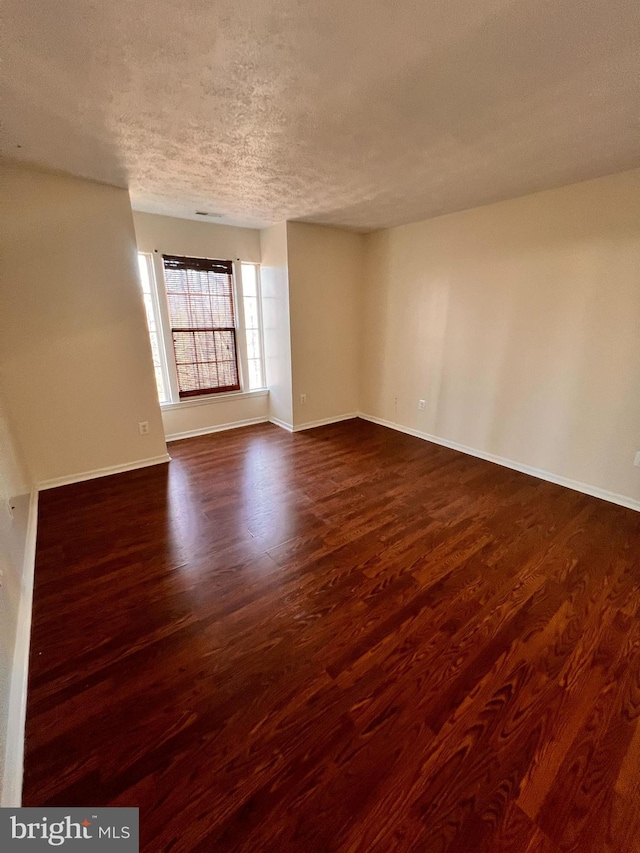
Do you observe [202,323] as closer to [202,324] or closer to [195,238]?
[202,324]

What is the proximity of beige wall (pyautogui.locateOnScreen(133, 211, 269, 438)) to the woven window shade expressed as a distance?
0.11 m

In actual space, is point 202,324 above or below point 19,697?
above

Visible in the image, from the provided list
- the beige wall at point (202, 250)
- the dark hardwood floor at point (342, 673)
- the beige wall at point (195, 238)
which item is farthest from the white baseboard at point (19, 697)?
the beige wall at point (195, 238)

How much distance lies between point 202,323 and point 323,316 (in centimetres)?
144

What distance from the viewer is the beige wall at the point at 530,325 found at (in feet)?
8.02

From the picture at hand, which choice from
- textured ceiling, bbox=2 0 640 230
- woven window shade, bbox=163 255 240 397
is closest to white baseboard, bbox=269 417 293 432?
woven window shade, bbox=163 255 240 397

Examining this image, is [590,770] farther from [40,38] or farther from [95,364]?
[95,364]

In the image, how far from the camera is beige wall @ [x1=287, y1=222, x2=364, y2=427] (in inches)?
150

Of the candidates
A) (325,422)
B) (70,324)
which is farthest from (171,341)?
(325,422)

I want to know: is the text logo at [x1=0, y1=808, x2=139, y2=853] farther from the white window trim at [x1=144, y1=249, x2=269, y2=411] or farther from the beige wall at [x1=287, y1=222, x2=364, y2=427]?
the beige wall at [x1=287, y1=222, x2=364, y2=427]

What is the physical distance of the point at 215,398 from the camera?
13.5 feet

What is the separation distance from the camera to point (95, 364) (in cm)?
281

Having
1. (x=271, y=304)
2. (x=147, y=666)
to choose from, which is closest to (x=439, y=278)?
(x=271, y=304)

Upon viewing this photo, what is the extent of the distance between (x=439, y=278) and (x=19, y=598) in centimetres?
411
